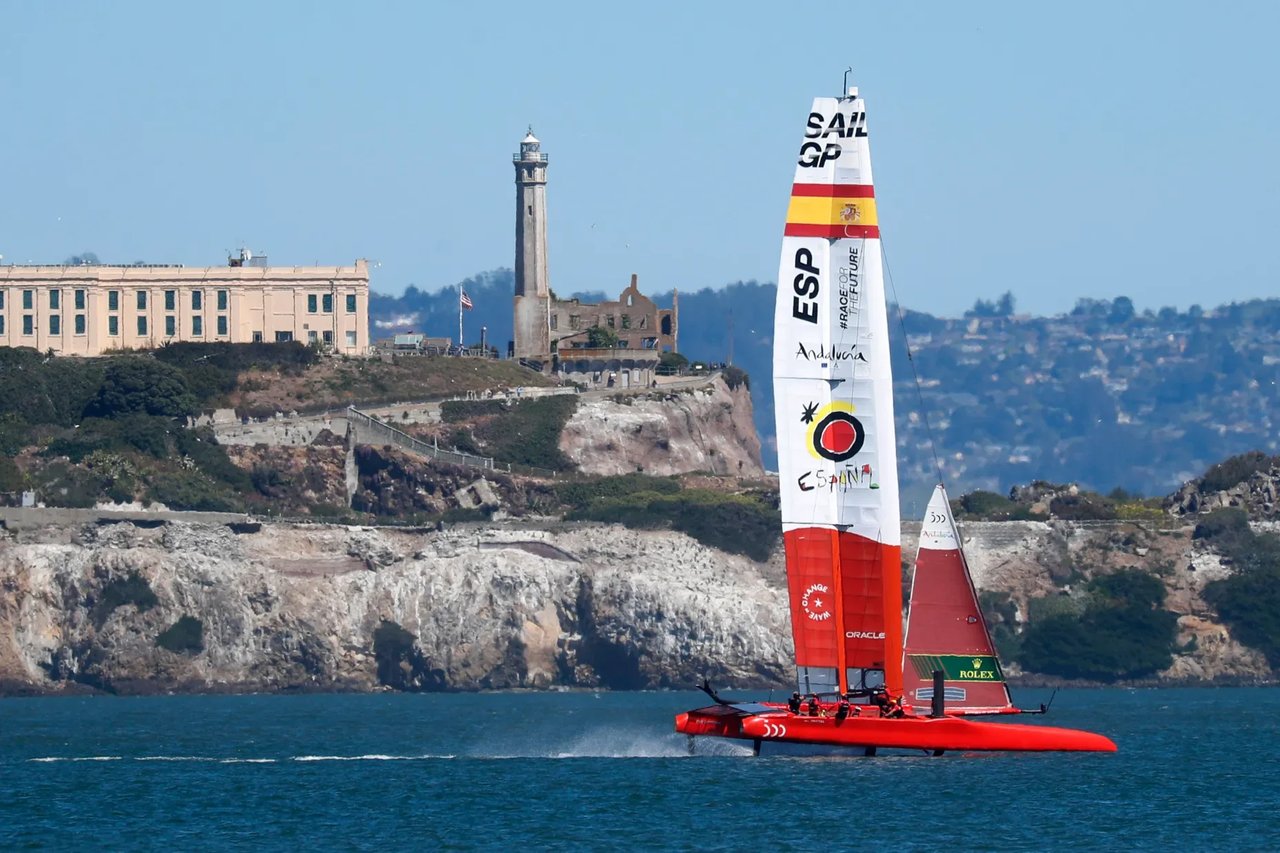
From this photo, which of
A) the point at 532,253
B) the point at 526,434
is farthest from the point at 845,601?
the point at 532,253

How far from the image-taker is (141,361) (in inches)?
5246

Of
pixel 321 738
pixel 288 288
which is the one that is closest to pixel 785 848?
pixel 321 738

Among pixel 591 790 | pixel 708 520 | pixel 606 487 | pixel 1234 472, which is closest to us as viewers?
pixel 591 790

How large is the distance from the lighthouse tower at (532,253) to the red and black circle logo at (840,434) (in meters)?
90.8

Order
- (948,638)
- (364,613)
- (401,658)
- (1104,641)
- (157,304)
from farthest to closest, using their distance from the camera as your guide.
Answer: (157,304)
(1104,641)
(401,658)
(364,613)
(948,638)

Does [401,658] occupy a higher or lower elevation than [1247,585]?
lower

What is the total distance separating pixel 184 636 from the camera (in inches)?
4510

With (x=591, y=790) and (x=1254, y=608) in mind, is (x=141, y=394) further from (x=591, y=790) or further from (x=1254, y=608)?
(x=591, y=790)

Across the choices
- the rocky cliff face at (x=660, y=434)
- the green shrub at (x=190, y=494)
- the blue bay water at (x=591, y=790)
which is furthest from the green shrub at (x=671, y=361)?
the blue bay water at (x=591, y=790)

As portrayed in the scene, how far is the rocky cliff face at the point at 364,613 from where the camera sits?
4483 inches

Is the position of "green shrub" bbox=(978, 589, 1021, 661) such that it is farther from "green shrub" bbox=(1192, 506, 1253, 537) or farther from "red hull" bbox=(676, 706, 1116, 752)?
"red hull" bbox=(676, 706, 1116, 752)

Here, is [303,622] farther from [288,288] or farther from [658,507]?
[288,288]

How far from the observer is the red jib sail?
5784 cm

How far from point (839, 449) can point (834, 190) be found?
528cm
